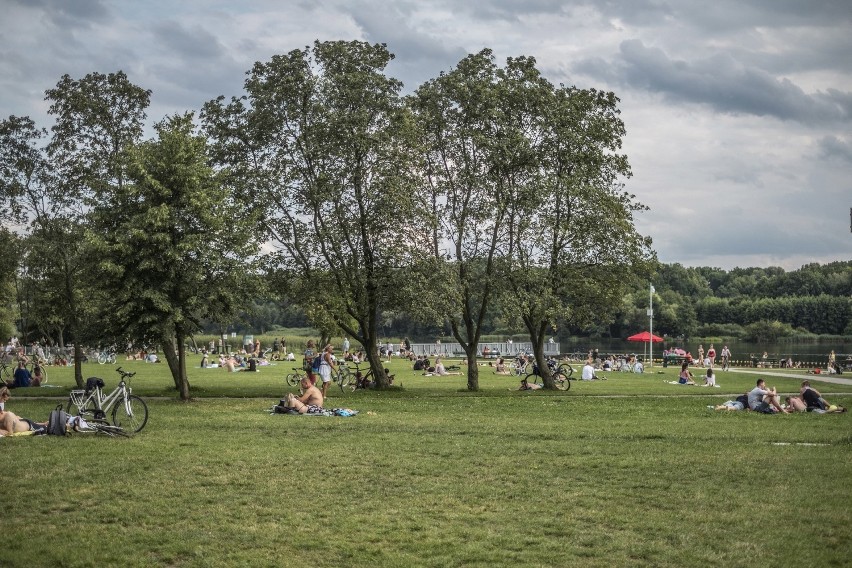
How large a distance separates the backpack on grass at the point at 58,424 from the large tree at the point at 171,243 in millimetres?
8813

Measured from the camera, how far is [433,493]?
12680 mm

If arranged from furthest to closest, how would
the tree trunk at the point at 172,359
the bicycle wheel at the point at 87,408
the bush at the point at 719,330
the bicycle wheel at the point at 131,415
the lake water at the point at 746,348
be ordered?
the bush at the point at 719,330
the lake water at the point at 746,348
the tree trunk at the point at 172,359
the bicycle wheel at the point at 131,415
the bicycle wheel at the point at 87,408

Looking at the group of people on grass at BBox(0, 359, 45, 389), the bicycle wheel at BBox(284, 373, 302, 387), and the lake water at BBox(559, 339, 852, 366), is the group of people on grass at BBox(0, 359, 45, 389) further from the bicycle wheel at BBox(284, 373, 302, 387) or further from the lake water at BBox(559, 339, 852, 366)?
the lake water at BBox(559, 339, 852, 366)

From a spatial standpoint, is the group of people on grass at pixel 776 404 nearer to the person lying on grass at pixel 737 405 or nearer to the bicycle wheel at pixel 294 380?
the person lying on grass at pixel 737 405

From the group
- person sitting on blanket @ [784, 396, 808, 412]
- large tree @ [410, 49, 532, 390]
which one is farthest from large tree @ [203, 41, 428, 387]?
person sitting on blanket @ [784, 396, 808, 412]

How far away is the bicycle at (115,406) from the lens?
18406 millimetres

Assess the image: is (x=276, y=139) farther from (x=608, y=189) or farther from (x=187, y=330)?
(x=608, y=189)

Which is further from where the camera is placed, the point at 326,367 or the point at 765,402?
the point at 326,367

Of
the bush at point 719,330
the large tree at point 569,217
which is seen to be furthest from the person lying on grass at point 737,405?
the bush at point 719,330

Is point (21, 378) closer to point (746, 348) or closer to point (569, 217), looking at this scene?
point (569, 217)

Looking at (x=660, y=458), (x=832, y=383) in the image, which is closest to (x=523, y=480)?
(x=660, y=458)

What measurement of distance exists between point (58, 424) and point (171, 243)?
34.0 ft

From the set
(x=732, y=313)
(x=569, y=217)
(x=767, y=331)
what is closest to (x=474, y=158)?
(x=569, y=217)

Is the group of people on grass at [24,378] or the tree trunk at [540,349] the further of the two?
the tree trunk at [540,349]
